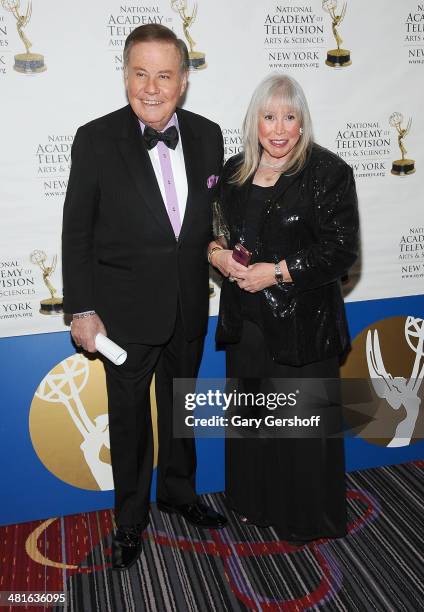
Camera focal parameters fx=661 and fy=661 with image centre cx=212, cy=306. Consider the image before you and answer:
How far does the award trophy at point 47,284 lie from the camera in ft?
8.91

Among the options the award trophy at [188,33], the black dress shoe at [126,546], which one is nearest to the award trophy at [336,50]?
the award trophy at [188,33]

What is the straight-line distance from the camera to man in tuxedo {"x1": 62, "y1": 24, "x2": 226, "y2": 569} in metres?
2.29

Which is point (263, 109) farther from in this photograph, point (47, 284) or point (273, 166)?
point (47, 284)

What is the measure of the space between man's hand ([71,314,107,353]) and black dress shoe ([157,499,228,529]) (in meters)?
0.95

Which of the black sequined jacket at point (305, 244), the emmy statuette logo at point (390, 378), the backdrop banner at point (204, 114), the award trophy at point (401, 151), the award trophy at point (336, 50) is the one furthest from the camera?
the emmy statuette logo at point (390, 378)

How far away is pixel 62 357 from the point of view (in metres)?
2.88

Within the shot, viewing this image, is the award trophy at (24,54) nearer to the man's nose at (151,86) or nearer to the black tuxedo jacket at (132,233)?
the black tuxedo jacket at (132,233)

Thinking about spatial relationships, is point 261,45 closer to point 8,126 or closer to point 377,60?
point 377,60

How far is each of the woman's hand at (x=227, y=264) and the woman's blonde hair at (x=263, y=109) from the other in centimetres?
27

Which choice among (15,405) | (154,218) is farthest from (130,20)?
(15,405)

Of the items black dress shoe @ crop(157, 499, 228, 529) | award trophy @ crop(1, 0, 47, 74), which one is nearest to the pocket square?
award trophy @ crop(1, 0, 47, 74)

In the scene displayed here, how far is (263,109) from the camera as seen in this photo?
2305mm

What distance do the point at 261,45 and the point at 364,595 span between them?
222cm
